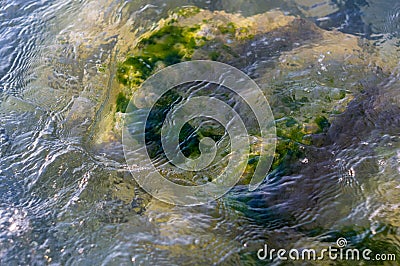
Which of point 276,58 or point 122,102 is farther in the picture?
point 276,58

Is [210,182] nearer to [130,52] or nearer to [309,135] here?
[309,135]

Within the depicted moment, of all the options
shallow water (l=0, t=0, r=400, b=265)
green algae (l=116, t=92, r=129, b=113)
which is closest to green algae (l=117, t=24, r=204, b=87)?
green algae (l=116, t=92, r=129, b=113)

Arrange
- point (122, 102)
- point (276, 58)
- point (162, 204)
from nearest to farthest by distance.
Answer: point (162, 204) < point (122, 102) < point (276, 58)

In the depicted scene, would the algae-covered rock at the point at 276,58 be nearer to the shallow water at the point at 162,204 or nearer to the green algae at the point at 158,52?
the green algae at the point at 158,52

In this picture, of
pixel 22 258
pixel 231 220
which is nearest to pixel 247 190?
pixel 231 220

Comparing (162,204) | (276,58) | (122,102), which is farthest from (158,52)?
(162,204)

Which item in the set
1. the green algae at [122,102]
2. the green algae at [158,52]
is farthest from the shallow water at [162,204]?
the green algae at [158,52]

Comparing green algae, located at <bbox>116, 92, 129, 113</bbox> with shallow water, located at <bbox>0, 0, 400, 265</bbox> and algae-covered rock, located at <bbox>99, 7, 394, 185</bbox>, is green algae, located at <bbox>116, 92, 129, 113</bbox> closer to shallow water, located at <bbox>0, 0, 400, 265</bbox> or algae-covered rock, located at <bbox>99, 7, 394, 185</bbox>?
algae-covered rock, located at <bbox>99, 7, 394, 185</bbox>

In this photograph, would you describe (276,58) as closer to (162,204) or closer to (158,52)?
(158,52)
